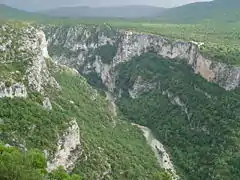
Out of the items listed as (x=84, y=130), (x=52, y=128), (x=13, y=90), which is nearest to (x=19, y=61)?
(x=13, y=90)

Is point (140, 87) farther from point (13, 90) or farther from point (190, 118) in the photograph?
point (13, 90)

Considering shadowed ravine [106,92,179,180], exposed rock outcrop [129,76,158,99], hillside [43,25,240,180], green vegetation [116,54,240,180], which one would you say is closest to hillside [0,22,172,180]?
shadowed ravine [106,92,179,180]

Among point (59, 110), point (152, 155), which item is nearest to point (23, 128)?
Result: point (59, 110)

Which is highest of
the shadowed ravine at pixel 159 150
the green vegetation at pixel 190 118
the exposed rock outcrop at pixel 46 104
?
the exposed rock outcrop at pixel 46 104

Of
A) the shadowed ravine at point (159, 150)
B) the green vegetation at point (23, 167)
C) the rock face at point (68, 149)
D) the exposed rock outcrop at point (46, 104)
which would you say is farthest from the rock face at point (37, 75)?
the green vegetation at point (23, 167)

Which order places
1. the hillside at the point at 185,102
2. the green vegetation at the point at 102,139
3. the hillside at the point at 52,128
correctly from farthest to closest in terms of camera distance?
the hillside at the point at 185,102, the green vegetation at the point at 102,139, the hillside at the point at 52,128

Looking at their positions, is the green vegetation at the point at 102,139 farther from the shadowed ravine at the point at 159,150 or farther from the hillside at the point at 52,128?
the shadowed ravine at the point at 159,150

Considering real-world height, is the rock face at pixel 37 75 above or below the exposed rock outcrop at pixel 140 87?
above
